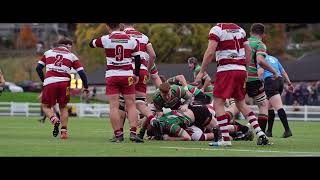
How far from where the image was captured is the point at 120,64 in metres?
14.4

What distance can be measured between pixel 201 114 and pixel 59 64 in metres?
3.03

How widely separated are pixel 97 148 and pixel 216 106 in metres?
2.24

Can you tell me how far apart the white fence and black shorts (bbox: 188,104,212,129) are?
20.2 meters

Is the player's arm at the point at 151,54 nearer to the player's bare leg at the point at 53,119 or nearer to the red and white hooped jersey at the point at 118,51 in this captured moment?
the red and white hooped jersey at the point at 118,51

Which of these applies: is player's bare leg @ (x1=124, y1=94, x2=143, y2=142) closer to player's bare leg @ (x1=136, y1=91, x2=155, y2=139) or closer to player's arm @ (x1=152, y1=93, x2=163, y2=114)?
player's bare leg @ (x1=136, y1=91, x2=155, y2=139)

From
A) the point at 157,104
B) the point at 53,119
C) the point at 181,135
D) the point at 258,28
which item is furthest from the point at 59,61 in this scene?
the point at 258,28

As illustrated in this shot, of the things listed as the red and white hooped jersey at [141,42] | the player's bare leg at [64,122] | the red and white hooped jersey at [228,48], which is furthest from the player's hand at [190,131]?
the red and white hooped jersey at [228,48]

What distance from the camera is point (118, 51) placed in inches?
565

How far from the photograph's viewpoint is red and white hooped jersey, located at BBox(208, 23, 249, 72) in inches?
521

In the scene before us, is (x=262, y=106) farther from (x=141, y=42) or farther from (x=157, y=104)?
(x=141, y=42)

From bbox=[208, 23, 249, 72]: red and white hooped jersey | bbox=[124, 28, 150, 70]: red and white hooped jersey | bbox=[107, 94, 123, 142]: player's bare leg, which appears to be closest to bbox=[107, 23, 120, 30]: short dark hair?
bbox=[124, 28, 150, 70]: red and white hooped jersey

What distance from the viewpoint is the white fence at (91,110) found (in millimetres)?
36050
